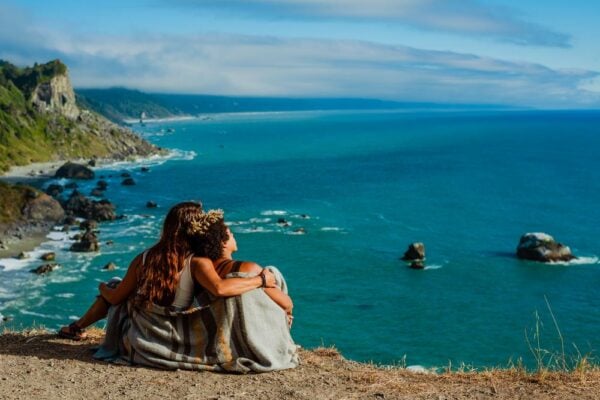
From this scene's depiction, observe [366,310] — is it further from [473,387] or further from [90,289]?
[473,387]

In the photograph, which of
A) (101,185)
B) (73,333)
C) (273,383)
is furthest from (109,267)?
(101,185)

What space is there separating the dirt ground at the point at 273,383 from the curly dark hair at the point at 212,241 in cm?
158

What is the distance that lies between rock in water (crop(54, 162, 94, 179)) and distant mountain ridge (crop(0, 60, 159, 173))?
39.3 ft

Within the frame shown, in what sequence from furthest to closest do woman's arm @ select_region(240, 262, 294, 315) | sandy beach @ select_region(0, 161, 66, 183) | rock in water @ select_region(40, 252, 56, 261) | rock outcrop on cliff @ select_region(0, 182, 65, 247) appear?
sandy beach @ select_region(0, 161, 66, 183) → rock outcrop on cliff @ select_region(0, 182, 65, 247) → rock in water @ select_region(40, 252, 56, 261) → woman's arm @ select_region(240, 262, 294, 315)

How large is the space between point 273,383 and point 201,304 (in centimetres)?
140

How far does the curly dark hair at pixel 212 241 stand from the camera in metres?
9.47

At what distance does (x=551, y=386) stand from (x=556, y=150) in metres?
178

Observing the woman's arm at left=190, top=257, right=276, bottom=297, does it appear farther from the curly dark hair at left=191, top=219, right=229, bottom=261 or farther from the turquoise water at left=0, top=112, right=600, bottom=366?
the turquoise water at left=0, top=112, right=600, bottom=366

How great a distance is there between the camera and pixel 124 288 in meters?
9.95

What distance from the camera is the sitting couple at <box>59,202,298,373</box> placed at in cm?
943

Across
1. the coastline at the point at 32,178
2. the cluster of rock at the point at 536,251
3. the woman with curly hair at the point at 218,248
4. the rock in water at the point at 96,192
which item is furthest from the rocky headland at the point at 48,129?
the woman with curly hair at the point at 218,248

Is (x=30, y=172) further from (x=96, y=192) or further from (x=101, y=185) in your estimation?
(x=96, y=192)

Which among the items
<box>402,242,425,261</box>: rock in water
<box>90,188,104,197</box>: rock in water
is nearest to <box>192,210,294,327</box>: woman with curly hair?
<box>402,242,425,261</box>: rock in water

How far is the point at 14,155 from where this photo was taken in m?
134
